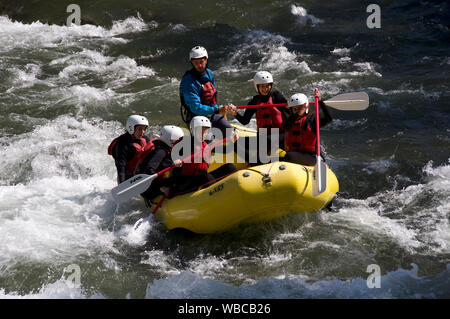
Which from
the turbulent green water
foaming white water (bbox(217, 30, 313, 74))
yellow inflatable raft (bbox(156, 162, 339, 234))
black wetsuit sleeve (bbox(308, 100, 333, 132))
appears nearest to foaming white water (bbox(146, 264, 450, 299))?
the turbulent green water

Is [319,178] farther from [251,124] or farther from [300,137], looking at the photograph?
[251,124]

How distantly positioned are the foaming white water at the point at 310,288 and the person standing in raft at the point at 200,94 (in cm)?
210

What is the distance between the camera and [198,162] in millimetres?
6602

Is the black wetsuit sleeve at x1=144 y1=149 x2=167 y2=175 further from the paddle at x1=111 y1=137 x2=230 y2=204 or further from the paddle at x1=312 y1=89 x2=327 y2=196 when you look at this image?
the paddle at x1=312 y1=89 x2=327 y2=196

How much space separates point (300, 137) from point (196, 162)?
1234 mm

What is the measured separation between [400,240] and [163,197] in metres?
2.63

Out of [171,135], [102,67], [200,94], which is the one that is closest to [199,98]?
[200,94]

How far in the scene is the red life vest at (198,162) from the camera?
21.6 ft

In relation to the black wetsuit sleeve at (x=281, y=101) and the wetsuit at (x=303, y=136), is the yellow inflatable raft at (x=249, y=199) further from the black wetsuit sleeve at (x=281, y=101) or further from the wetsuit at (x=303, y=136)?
the black wetsuit sleeve at (x=281, y=101)

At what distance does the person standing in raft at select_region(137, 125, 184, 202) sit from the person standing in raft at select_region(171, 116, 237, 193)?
0.13 meters

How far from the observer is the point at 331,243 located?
6.39 meters

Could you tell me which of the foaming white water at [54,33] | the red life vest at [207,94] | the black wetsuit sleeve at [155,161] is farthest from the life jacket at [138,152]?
the foaming white water at [54,33]

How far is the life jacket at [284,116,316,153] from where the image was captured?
268 inches
